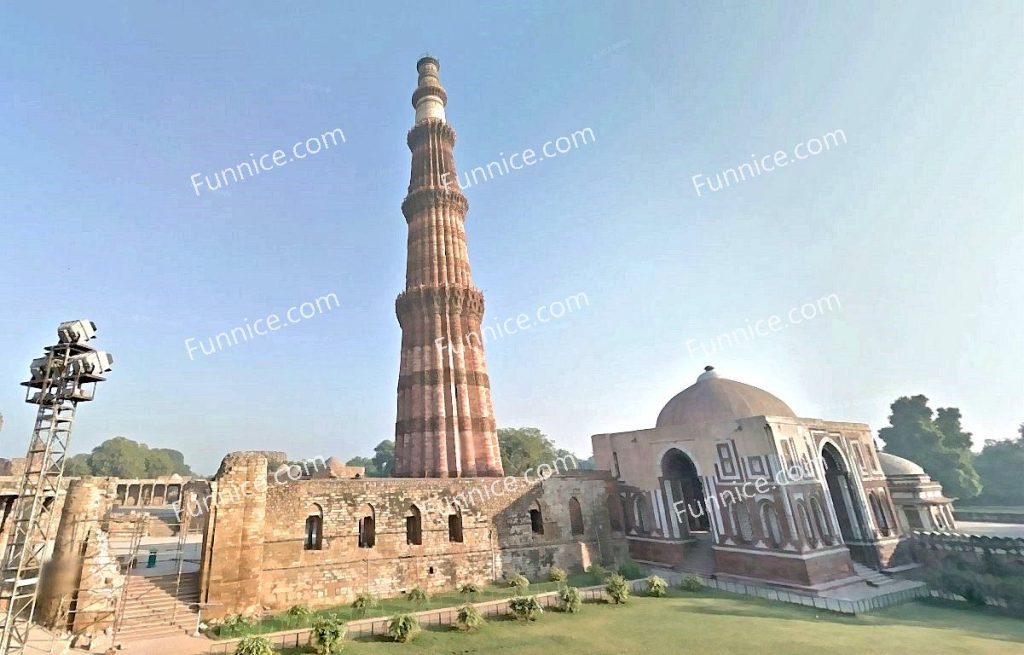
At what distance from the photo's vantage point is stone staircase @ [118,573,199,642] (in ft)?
43.4

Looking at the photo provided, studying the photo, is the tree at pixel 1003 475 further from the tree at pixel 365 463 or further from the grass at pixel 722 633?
the tree at pixel 365 463

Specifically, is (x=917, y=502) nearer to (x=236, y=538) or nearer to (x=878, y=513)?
(x=878, y=513)

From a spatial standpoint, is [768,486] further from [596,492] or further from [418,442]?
[418,442]

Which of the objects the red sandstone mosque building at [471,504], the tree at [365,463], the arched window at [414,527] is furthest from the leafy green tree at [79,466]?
the arched window at [414,527]

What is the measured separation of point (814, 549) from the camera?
18.7 m

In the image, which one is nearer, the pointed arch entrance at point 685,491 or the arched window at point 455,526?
the arched window at point 455,526

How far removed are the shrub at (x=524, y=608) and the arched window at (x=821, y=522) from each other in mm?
12563

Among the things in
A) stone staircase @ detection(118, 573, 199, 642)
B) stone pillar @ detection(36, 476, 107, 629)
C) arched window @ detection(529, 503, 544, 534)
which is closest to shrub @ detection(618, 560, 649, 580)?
arched window @ detection(529, 503, 544, 534)

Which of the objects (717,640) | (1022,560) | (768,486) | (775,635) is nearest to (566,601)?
(717,640)

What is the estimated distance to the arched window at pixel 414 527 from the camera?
748 inches

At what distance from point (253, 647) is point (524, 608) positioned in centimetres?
764

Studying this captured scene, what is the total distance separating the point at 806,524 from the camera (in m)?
19.1

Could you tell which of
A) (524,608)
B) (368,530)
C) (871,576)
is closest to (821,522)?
(871,576)

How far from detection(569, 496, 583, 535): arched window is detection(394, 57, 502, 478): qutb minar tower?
4091 mm
